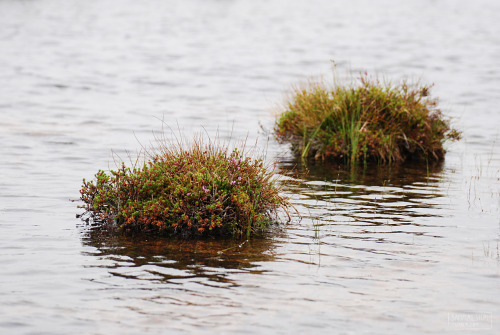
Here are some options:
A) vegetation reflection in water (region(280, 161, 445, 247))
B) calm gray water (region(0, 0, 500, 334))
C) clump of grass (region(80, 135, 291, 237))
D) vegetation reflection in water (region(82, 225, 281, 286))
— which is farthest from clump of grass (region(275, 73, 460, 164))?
vegetation reflection in water (region(82, 225, 281, 286))

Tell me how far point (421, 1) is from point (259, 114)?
89404mm

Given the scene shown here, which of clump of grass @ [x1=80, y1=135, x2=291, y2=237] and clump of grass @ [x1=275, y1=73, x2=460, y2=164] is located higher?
clump of grass @ [x1=275, y1=73, x2=460, y2=164]

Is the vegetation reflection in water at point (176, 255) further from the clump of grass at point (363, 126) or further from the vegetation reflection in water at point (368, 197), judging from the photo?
the clump of grass at point (363, 126)

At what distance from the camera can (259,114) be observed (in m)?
24.8

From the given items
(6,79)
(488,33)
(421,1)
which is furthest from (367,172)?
(421,1)

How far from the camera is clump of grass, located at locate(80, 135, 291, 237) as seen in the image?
33.4 ft

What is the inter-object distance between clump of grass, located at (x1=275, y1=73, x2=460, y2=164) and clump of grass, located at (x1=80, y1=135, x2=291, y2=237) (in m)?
5.27

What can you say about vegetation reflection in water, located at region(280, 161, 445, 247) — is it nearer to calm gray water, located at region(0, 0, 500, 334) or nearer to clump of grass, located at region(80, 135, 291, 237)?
calm gray water, located at region(0, 0, 500, 334)

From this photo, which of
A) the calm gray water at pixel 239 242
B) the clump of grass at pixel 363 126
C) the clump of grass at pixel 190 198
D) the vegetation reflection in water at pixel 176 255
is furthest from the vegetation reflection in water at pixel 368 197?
the vegetation reflection in water at pixel 176 255

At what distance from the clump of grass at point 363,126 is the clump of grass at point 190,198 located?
5271 mm

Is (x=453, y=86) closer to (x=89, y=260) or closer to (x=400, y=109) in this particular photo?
(x=400, y=109)

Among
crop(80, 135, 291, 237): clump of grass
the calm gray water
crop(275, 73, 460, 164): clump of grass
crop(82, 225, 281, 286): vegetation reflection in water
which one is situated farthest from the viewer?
crop(275, 73, 460, 164): clump of grass

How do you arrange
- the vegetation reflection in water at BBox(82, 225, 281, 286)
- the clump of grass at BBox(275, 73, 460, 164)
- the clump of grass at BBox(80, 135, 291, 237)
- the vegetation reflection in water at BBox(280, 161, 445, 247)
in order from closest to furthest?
the vegetation reflection in water at BBox(82, 225, 281, 286)
the clump of grass at BBox(80, 135, 291, 237)
the vegetation reflection in water at BBox(280, 161, 445, 247)
the clump of grass at BBox(275, 73, 460, 164)

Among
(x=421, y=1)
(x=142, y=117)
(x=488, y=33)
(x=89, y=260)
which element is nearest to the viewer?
(x=89, y=260)
